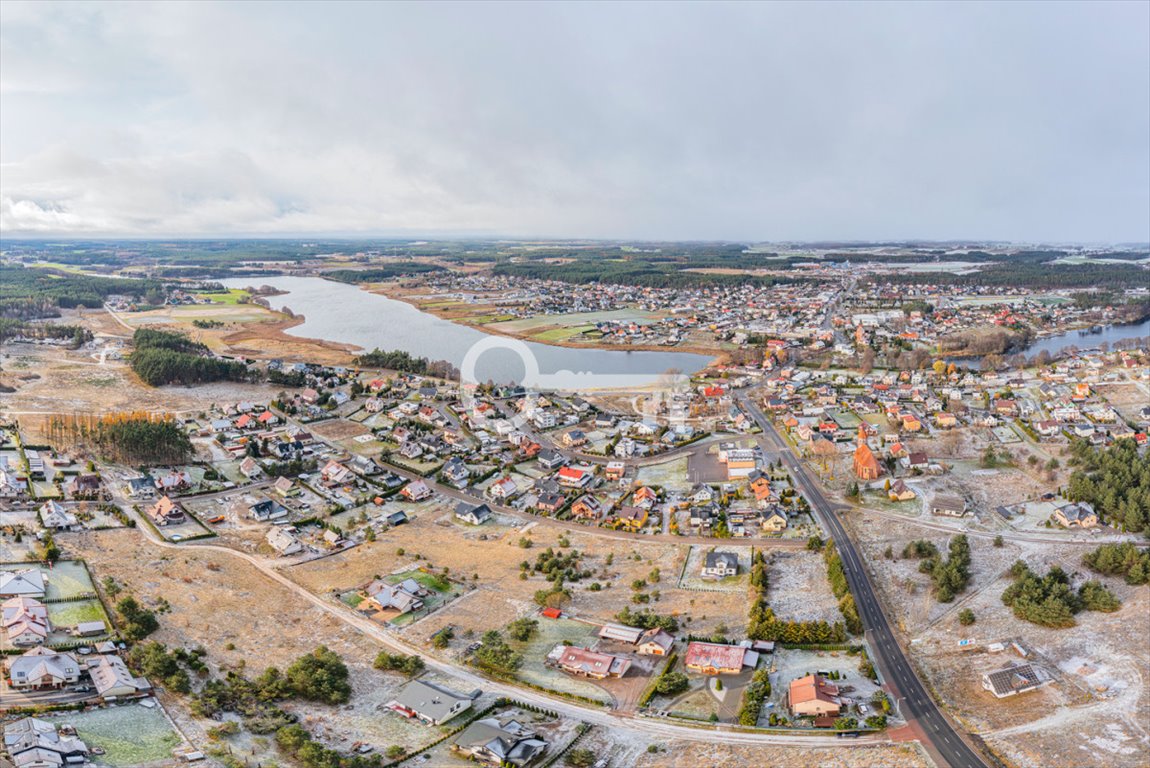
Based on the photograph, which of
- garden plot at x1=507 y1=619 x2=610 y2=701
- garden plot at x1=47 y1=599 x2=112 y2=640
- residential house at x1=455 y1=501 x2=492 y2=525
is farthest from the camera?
residential house at x1=455 y1=501 x2=492 y2=525

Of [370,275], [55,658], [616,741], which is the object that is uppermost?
[370,275]

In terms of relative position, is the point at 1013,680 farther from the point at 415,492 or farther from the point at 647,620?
the point at 415,492

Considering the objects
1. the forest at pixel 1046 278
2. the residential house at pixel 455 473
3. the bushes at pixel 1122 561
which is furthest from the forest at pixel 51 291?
the forest at pixel 1046 278

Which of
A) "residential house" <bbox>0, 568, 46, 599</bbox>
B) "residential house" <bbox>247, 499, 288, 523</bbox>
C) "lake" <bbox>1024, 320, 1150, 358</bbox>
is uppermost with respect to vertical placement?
"lake" <bbox>1024, 320, 1150, 358</bbox>

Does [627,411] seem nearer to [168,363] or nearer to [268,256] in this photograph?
[168,363]

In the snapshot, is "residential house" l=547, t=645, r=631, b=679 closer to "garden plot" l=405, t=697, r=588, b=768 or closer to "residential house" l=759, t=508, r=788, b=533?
"garden plot" l=405, t=697, r=588, b=768

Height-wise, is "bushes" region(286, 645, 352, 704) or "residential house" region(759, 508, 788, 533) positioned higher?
"residential house" region(759, 508, 788, 533)

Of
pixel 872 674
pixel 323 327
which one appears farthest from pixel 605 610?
pixel 323 327

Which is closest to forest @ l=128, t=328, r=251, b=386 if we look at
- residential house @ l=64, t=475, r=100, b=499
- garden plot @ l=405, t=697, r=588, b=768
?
residential house @ l=64, t=475, r=100, b=499
